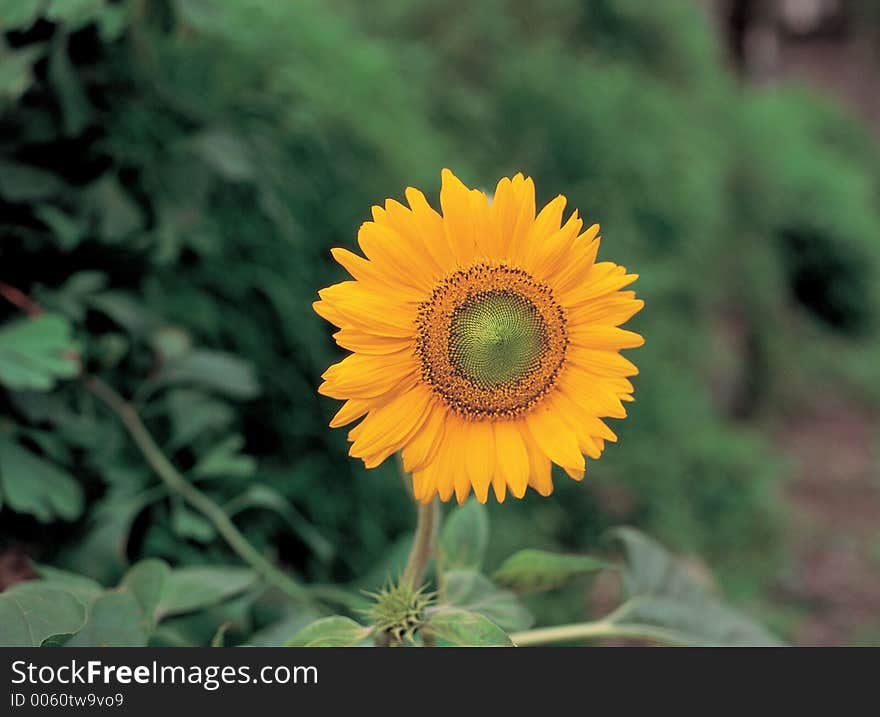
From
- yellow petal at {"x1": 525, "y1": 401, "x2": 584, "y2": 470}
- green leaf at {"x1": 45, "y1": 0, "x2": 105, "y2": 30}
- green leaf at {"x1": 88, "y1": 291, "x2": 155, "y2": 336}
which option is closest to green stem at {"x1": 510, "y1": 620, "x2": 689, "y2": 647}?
yellow petal at {"x1": 525, "y1": 401, "x2": 584, "y2": 470}

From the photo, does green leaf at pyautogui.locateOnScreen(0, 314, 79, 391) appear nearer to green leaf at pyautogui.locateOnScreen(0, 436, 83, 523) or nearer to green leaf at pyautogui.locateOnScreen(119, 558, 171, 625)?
green leaf at pyautogui.locateOnScreen(0, 436, 83, 523)

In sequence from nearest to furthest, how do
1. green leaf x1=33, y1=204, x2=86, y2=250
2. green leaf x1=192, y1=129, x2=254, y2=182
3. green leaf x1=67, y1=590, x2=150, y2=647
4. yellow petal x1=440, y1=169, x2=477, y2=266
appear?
yellow petal x1=440, y1=169, x2=477, y2=266 < green leaf x1=67, y1=590, x2=150, y2=647 < green leaf x1=33, y1=204, x2=86, y2=250 < green leaf x1=192, y1=129, x2=254, y2=182

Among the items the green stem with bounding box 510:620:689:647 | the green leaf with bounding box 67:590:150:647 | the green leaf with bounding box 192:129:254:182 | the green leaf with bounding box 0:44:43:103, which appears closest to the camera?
the green leaf with bounding box 67:590:150:647

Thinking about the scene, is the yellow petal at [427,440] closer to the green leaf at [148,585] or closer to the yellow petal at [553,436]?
the yellow petal at [553,436]

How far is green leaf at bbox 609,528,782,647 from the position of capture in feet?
3.12

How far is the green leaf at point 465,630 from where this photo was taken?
679 millimetres

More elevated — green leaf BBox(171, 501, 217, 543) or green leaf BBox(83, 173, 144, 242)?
green leaf BBox(83, 173, 144, 242)

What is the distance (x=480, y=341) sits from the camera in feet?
2.26

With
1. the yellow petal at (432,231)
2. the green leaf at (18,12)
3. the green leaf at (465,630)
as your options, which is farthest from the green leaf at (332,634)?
the green leaf at (18,12)

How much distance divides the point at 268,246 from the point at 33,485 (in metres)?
0.60

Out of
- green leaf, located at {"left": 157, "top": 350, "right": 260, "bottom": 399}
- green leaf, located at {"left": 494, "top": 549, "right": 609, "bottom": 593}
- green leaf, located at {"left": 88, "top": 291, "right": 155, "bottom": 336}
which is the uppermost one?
green leaf, located at {"left": 88, "top": 291, "right": 155, "bottom": 336}

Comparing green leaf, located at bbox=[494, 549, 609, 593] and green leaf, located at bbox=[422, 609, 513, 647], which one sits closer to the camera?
green leaf, located at bbox=[422, 609, 513, 647]

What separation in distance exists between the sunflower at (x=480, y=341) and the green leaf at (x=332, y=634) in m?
0.13

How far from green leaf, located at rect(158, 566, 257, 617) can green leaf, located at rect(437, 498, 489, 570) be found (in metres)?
0.20
